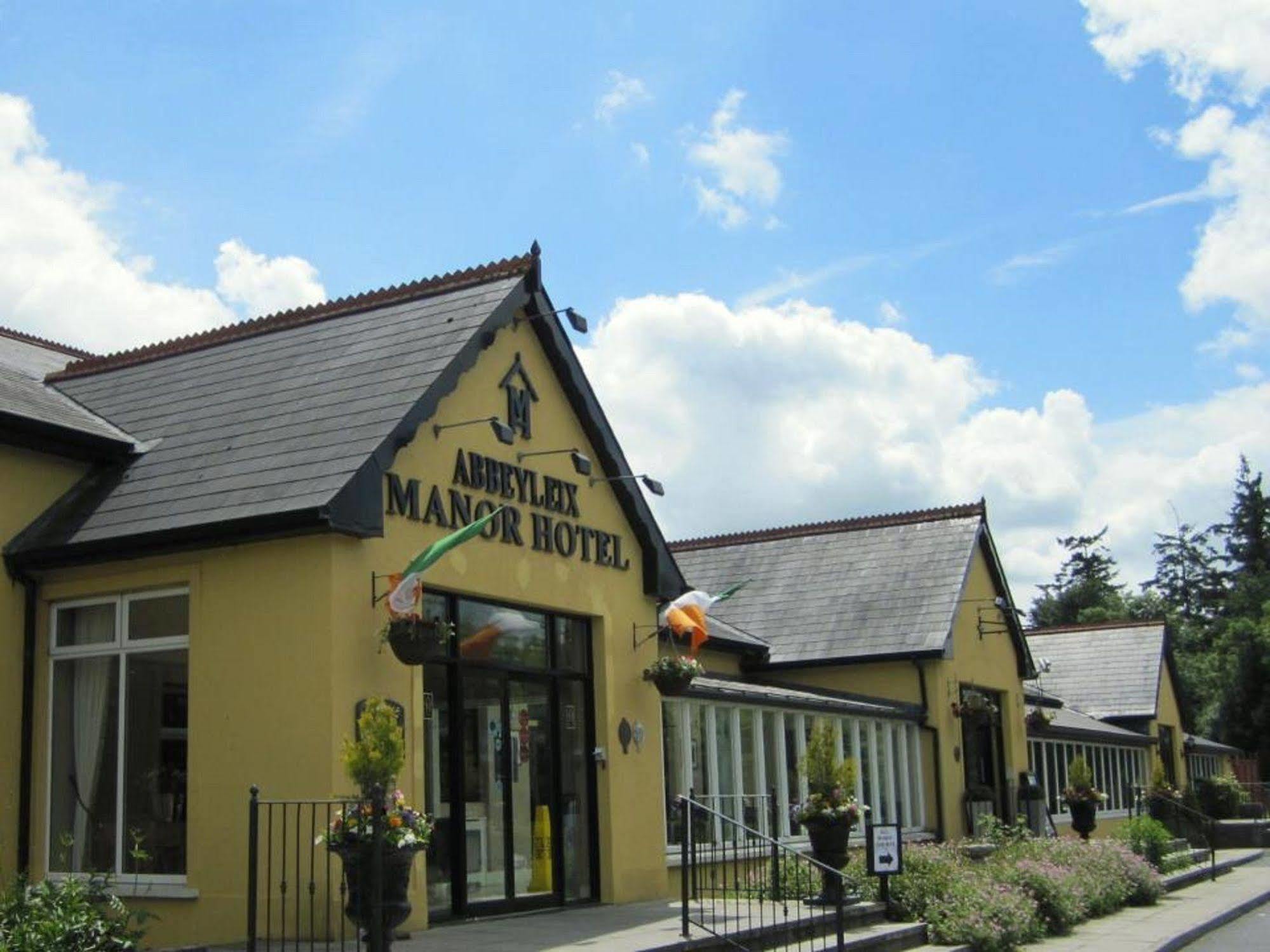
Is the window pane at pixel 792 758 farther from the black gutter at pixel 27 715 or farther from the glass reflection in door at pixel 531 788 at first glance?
the black gutter at pixel 27 715

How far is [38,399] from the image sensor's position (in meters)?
14.3

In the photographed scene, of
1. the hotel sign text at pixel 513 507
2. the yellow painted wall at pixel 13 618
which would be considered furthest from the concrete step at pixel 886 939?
the yellow painted wall at pixel 13 618

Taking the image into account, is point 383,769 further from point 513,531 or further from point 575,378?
point 575,378

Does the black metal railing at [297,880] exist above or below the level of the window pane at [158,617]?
below

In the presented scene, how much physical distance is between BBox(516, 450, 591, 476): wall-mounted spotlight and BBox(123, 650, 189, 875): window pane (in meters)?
4.11

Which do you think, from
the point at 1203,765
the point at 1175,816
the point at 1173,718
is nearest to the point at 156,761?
the point at 1175,816

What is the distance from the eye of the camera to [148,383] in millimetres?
15383

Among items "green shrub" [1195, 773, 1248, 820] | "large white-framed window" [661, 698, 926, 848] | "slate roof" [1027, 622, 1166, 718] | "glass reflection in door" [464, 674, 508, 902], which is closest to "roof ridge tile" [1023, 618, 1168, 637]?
"slate roof" [1027, 622, 1166, 718]

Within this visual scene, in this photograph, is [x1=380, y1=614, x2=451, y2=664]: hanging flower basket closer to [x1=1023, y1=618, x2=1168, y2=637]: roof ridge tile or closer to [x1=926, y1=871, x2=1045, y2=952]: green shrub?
[x1=926, y1=871, x2=1045, y2=952]: green shrub

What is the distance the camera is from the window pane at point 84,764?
12453 mm

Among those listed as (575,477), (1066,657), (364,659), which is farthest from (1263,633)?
(364,659)

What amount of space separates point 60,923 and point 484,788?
485cm

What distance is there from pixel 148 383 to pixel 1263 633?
43.7 meters

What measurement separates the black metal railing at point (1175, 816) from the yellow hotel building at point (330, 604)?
16.0 meters
